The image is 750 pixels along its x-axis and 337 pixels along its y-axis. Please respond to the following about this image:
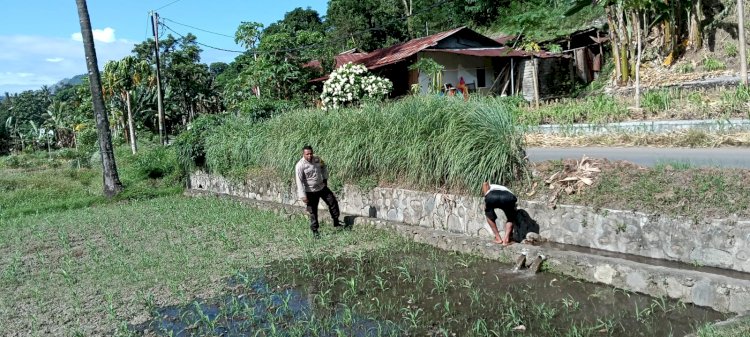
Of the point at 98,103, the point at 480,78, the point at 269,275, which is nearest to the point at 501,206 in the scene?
the point at 269,275

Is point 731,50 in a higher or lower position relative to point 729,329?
higher

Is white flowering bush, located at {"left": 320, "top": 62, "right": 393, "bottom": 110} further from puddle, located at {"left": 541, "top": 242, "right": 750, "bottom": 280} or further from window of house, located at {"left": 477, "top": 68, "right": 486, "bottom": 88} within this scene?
puddle, located at {"left": 541, "top": 242, "right": 750, "bottom": 280}

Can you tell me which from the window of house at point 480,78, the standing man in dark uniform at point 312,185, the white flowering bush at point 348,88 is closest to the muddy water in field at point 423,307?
the standing man in dark uniform at point 312,185

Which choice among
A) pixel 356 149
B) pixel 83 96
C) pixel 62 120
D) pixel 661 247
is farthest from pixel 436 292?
pixel 62 120

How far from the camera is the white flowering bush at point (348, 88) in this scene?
20156 millimetres

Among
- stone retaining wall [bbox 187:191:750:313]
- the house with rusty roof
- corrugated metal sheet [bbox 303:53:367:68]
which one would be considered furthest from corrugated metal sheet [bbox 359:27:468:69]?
stone retaining wall [bbox 187:191:750:313]

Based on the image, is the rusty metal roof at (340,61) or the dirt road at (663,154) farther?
the rusty metal roof at (340,61)

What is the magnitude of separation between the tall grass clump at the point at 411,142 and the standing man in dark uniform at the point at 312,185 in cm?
135

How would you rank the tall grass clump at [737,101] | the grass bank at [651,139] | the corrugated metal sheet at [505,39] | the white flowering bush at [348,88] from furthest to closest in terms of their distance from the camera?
the corrugated metal sheet at [505,39] → the white flowering bush at [348,88] → the tall grass clump at [737,101] → the grass bank at [651,139]

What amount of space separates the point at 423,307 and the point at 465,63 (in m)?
21.0

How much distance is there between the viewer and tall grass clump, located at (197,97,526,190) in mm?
9188

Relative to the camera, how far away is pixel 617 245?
7.49 m

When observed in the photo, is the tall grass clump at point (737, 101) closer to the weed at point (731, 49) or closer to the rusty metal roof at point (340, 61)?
the weed at point (731, 49)

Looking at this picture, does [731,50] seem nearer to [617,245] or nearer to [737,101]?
[737,101]
